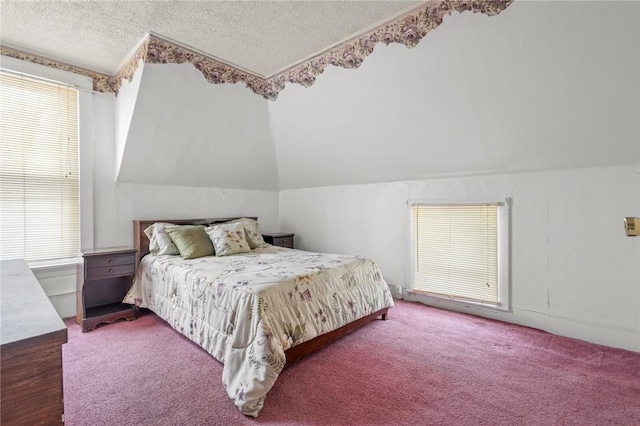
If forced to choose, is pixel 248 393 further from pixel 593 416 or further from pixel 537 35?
pixel 537 35

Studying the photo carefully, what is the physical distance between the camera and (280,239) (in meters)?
4.43

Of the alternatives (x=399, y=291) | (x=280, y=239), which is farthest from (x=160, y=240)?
(x=399, y=291)

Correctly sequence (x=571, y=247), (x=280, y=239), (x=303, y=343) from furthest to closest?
(x=280, y=239)
(x=571, y=247)
(x=303, y=343)

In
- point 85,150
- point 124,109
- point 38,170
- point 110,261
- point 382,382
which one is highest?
point 124,109

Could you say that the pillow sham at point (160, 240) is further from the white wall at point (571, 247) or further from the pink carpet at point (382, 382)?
the white wall at point (571, 247)

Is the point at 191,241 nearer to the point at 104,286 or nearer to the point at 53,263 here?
the point at 104,286

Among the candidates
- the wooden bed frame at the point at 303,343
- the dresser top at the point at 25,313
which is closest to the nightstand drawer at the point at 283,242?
the wooden bed frame at the point at 303,343

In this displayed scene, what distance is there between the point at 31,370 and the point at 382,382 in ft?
5.68

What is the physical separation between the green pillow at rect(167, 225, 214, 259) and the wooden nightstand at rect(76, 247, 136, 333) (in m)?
0.41

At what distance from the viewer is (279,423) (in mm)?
1589

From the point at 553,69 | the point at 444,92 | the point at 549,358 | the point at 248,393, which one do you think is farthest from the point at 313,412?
the point at 553,69

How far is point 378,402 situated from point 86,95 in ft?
12.3

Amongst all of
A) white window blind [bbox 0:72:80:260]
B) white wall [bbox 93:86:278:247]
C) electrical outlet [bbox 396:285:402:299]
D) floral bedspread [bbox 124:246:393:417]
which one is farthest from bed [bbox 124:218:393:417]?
white window blind [bbox 0:72:80:260]

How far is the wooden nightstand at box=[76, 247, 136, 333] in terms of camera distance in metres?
2.76
